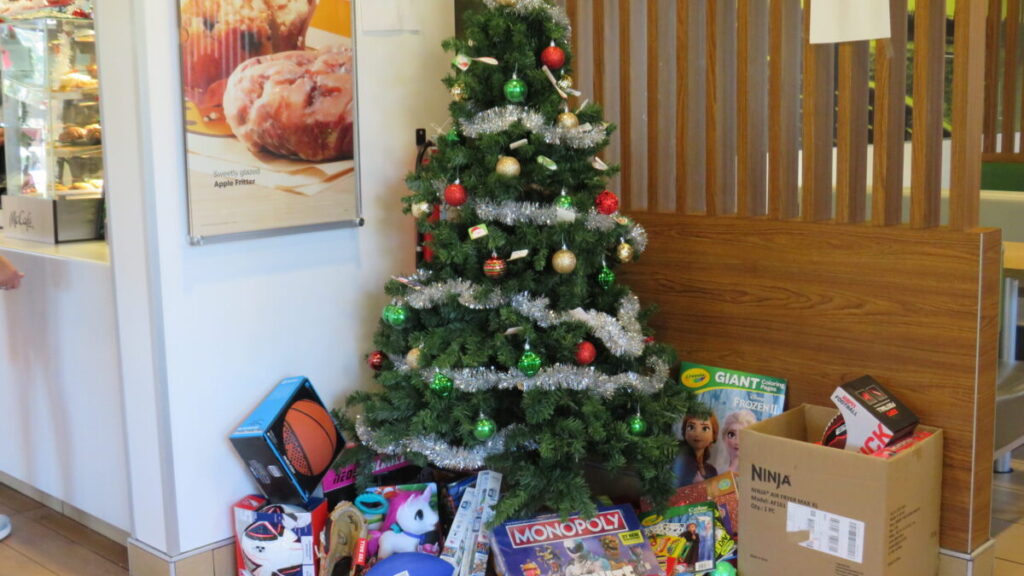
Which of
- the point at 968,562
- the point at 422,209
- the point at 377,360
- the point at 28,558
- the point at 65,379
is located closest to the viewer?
the point at 968,562

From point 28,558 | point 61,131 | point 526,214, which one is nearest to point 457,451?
point 526,214

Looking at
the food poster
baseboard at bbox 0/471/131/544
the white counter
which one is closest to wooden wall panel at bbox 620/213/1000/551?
the food poster

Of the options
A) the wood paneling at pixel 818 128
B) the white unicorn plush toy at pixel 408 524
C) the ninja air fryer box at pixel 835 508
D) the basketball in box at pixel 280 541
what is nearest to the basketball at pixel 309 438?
the basketball in box at pixel 280 541

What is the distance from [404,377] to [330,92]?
0.87 metres

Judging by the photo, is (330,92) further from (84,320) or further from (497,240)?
(84,320)

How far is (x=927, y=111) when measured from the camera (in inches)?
103

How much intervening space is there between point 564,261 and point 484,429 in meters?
0.48

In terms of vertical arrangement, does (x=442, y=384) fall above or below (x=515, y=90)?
below

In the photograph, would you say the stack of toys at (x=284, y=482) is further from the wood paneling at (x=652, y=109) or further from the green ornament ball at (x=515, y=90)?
the wood paneling at (x=652, y=109)

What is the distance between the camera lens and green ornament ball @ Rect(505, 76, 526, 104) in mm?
2670

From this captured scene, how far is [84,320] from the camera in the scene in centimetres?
306

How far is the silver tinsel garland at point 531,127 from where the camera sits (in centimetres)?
268

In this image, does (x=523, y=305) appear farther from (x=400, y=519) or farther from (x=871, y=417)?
(x=871, y=417)

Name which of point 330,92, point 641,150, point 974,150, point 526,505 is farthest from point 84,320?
point 974,150
